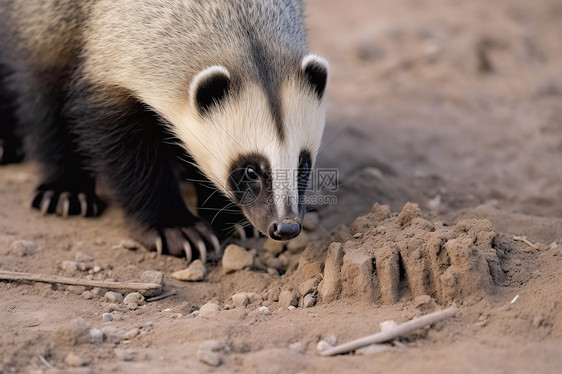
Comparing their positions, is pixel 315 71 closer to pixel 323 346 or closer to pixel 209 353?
pixel 323 346

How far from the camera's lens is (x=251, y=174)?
3920 millimetres

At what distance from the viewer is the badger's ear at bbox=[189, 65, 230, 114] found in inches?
152

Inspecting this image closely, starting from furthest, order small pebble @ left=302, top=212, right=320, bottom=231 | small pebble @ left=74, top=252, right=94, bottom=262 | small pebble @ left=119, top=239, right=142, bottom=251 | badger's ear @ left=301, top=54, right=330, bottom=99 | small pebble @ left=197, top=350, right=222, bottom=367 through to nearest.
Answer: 1. small pebble @ left=302, top=212, right=320, bottom=231
2. small pebble @ left=119, top=239, right=142, bottom=251
3. small pebble @ left=74, top=252, right=94, bottom=262
4. badger's ear @ left=301, top=54, right=330, bottom=99
5. small pebble @ left=197, top=350, right=222, bottom=367

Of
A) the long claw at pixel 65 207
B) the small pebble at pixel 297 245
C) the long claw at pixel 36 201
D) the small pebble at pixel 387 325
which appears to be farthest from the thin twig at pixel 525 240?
the long claw at pixel 36 201

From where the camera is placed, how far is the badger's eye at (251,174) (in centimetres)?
389

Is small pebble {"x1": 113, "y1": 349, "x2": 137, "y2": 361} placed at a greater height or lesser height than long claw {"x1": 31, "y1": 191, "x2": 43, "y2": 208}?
lesser

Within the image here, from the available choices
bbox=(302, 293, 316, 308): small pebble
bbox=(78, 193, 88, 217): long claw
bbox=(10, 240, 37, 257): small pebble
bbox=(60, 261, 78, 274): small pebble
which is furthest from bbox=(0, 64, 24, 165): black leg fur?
bbox=(302, 293, 316, 308): small pebble

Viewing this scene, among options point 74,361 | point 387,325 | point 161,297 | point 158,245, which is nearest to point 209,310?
point 161,297

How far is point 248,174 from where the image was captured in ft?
12.9

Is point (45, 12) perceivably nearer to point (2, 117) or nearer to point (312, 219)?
point (2, 117)

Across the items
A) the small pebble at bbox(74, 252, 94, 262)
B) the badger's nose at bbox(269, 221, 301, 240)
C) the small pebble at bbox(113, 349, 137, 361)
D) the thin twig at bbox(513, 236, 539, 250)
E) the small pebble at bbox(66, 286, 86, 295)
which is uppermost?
the badger's nose at bbox(269, 221, 301, 240)

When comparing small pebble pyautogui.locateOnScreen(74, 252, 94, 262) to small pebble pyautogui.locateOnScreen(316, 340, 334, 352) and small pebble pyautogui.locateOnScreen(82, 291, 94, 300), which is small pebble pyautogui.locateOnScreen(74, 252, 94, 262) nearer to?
small pebble pyautogui.locateOnScreen(82, 291, 94, 300)

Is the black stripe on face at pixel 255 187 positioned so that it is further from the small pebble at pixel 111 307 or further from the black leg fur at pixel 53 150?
the black leg fur at pixel 53 150

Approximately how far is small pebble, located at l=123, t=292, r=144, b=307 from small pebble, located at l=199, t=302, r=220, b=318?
14.6 inches
